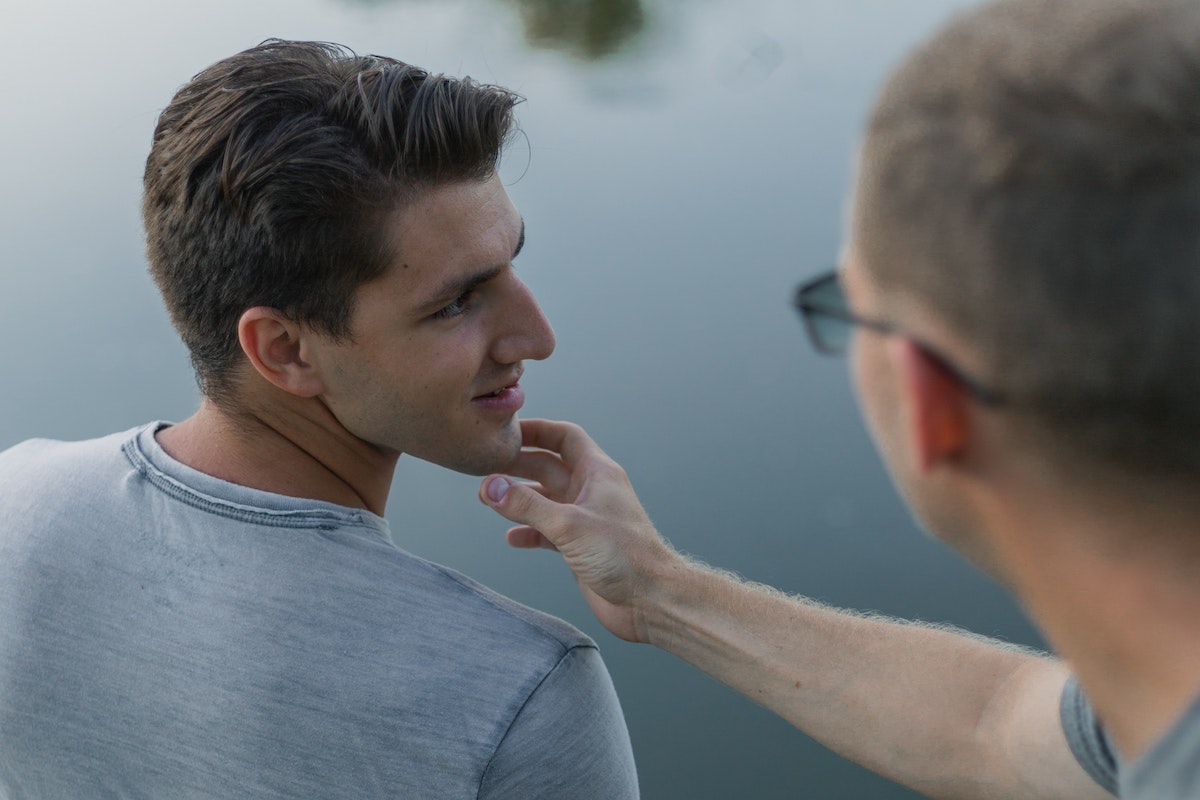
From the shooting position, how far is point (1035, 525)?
0.65 meters

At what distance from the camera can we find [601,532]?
133cm

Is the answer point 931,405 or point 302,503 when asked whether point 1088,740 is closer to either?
point 931,405

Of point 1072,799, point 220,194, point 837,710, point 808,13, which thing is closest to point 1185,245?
point 1072,799

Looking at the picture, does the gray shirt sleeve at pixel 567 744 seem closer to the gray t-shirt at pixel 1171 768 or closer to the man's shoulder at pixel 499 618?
the man's shoulder at pixel 499 618

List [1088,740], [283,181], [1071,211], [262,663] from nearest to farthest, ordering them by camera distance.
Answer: [1071,211], [1088,740], [262,663], [283,181]

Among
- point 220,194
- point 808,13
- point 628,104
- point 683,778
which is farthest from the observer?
point 808,13

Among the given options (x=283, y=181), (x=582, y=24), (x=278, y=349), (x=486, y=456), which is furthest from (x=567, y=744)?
(x=582, y=24)

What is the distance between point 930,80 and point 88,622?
0.94 metres

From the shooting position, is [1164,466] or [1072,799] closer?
[1164,466]

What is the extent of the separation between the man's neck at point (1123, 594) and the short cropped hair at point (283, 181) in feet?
Result: 2.70

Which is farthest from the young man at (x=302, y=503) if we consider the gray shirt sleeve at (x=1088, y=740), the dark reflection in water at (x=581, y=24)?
the dark reflection in water at (x=581, y=24)

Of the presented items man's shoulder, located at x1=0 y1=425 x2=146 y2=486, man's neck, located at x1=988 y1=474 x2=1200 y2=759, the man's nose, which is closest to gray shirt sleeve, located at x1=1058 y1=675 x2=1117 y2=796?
man's neck, located at x1=988 y1=474 x2=1200 y2=759

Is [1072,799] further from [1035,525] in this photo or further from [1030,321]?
[1030,321]

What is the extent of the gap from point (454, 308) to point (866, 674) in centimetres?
64
